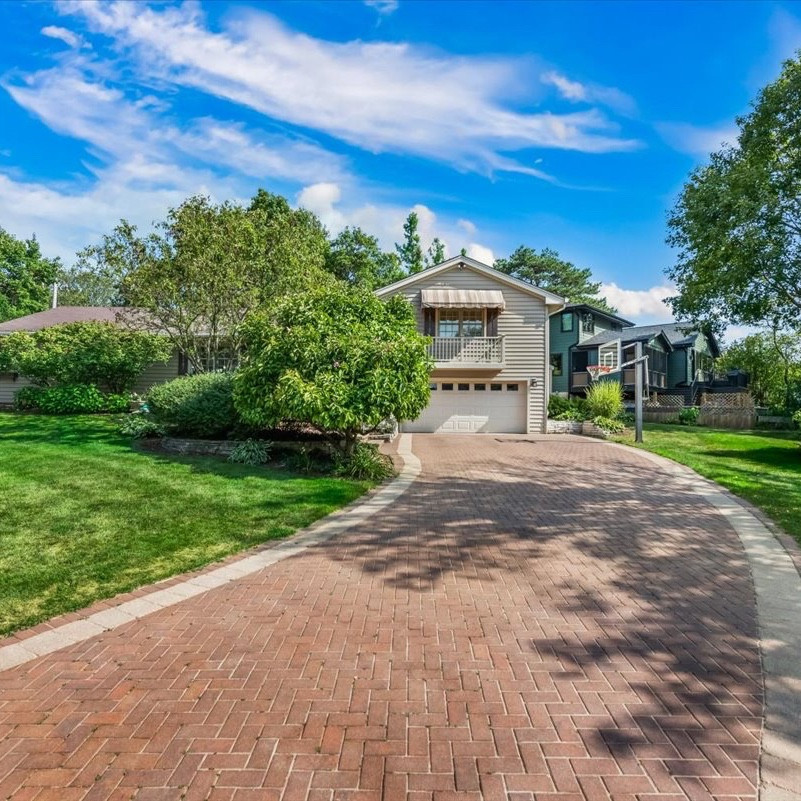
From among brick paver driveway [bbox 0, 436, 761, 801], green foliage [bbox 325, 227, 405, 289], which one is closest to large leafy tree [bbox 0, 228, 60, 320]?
green foliage [bbox 325, 227, 405, 289]

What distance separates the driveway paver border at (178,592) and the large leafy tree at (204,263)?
798 cm

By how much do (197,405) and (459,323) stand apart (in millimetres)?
11201

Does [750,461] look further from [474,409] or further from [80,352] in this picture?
[80,352]

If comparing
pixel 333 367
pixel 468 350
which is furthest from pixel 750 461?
pixel 333 367

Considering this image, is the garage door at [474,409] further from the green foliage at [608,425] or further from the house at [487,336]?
the green foliage at [608,425]

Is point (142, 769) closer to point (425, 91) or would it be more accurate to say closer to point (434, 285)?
point (425, 91)

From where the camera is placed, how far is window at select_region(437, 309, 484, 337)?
760 inches

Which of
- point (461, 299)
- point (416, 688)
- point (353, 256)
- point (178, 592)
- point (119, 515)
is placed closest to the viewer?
point (416, 688)

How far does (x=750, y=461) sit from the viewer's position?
12883 mm

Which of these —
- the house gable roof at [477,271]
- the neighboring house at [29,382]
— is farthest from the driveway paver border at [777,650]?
the neighboring house at [29,382]

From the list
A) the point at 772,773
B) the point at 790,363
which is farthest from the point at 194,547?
the point at 790,363

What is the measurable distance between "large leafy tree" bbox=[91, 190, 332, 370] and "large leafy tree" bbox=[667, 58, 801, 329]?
15.0 metres

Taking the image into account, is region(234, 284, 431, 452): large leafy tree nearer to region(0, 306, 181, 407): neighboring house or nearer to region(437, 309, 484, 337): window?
region(437, 309, 484, 337): window

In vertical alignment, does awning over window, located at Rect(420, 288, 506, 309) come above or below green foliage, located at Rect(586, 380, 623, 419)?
above
